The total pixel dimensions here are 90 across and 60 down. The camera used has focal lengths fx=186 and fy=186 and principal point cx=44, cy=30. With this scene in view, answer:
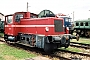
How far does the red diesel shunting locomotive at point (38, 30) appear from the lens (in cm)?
1091

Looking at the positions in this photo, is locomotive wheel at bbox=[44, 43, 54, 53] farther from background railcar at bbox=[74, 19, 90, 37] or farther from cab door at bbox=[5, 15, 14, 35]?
background railcar at bbox=[74, 19, 90, 37]

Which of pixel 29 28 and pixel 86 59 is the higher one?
pixel 29 28

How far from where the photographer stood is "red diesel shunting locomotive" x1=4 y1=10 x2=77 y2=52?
10.9 metres

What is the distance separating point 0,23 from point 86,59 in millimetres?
25621

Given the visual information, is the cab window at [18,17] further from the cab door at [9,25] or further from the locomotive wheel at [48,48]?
the locomotive wheel at [48,48]

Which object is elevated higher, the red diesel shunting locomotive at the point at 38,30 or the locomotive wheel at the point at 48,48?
the red diesel shunting locomotive at the point at 38,30

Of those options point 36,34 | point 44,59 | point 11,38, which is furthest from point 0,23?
point 44,59

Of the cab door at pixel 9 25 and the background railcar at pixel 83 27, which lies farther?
the background railcar at pixel 83 27

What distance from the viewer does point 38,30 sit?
11.9m

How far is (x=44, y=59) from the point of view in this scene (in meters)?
9.73

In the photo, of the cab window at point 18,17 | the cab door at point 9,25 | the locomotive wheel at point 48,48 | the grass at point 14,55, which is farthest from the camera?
the cab door at point 9,25

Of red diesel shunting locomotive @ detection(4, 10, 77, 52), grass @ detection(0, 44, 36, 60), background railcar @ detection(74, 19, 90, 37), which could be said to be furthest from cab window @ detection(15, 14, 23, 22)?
background railcar @ detection(74, 19, 90, 37)

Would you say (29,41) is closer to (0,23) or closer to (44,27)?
(44,27)

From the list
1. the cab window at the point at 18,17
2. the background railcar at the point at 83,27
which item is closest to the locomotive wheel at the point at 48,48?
the cab window at the point at 18,17
